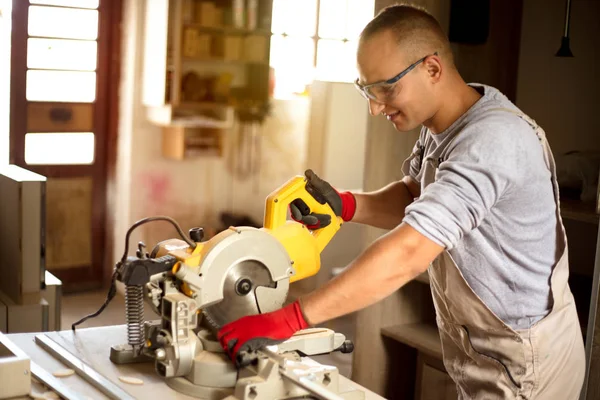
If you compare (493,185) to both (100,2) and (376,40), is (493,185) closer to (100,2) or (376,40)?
(376,40)

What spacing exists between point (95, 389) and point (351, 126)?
322 cm

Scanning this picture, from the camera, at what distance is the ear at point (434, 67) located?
1.78m

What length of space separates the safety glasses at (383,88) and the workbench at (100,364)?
2.04 feet

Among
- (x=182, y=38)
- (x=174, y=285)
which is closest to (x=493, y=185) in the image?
(x=174, y=285)

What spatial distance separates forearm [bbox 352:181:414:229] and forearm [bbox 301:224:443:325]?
515 millimetres

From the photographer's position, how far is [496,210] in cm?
174

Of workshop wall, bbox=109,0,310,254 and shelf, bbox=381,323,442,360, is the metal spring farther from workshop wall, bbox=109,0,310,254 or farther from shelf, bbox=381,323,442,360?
workshop wall, bbox=109,0,310,254

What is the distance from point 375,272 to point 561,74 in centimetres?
199

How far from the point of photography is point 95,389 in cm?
159

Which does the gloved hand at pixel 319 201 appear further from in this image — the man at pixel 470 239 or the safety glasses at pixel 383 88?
the safety glasses at pixel 383 88

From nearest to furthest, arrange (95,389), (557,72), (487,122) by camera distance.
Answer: (95,389) → (487,122) → (557,72)

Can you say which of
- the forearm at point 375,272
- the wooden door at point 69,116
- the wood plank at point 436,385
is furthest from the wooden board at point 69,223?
the forearm at point 375,272

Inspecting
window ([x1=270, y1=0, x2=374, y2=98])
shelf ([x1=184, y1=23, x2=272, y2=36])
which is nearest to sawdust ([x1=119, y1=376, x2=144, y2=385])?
shelf ([x1=184, y1=23, x2=272, y2=36])

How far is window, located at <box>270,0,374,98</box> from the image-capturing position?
5770 mm
